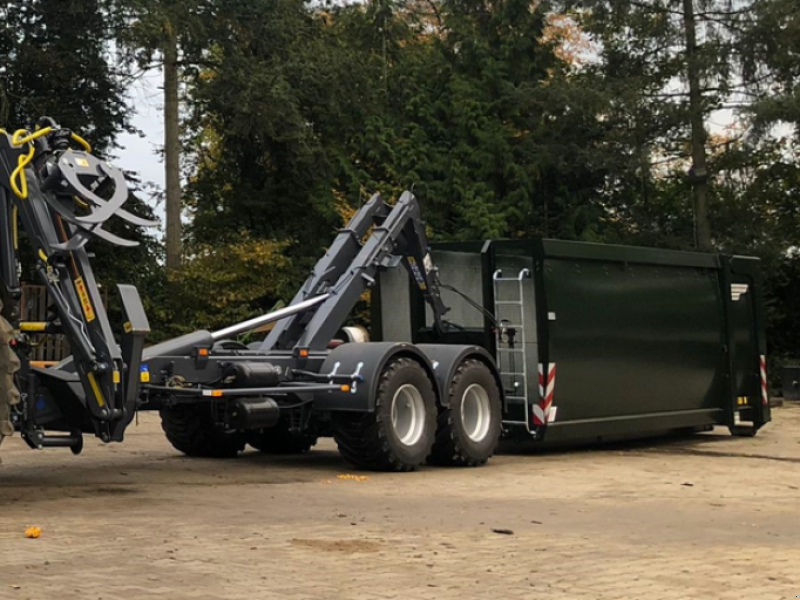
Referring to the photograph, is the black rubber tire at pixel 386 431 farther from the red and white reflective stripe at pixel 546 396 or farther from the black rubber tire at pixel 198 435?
the black rubber tire at pixel 198 435

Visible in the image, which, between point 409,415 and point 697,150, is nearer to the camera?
point 409,415

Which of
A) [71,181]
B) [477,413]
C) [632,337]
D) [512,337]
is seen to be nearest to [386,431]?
[477,413]

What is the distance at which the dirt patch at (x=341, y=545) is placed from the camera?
8367 mm

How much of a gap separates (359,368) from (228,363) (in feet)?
4.44

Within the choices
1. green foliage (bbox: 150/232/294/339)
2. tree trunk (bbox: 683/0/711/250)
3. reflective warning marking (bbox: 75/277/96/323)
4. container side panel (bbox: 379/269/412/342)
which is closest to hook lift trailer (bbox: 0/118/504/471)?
reflective warning marking (bbox: 75/277/96/323)

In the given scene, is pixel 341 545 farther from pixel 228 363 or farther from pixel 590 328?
pixel 590 328

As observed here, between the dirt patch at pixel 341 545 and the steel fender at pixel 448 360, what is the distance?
539 centimetres

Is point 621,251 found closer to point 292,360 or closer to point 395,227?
point 395,227

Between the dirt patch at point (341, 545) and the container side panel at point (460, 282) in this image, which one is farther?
the container side panel at point (460, 282)

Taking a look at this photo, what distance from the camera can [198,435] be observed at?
1508 centimetres

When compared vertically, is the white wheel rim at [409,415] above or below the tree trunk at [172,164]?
below

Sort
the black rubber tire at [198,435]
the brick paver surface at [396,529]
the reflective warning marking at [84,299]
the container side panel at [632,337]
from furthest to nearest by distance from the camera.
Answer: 1. the container side panel at [632,337]
2. the black rubber tire at [198,435]
3. the reflective warning marking at [84,299]
4. the brick paver surface at [396,529]

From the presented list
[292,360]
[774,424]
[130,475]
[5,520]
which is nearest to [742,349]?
[774,424]

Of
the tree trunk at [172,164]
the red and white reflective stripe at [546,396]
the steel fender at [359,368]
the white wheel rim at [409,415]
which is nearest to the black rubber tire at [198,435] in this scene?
the steel fender at [359,368]
